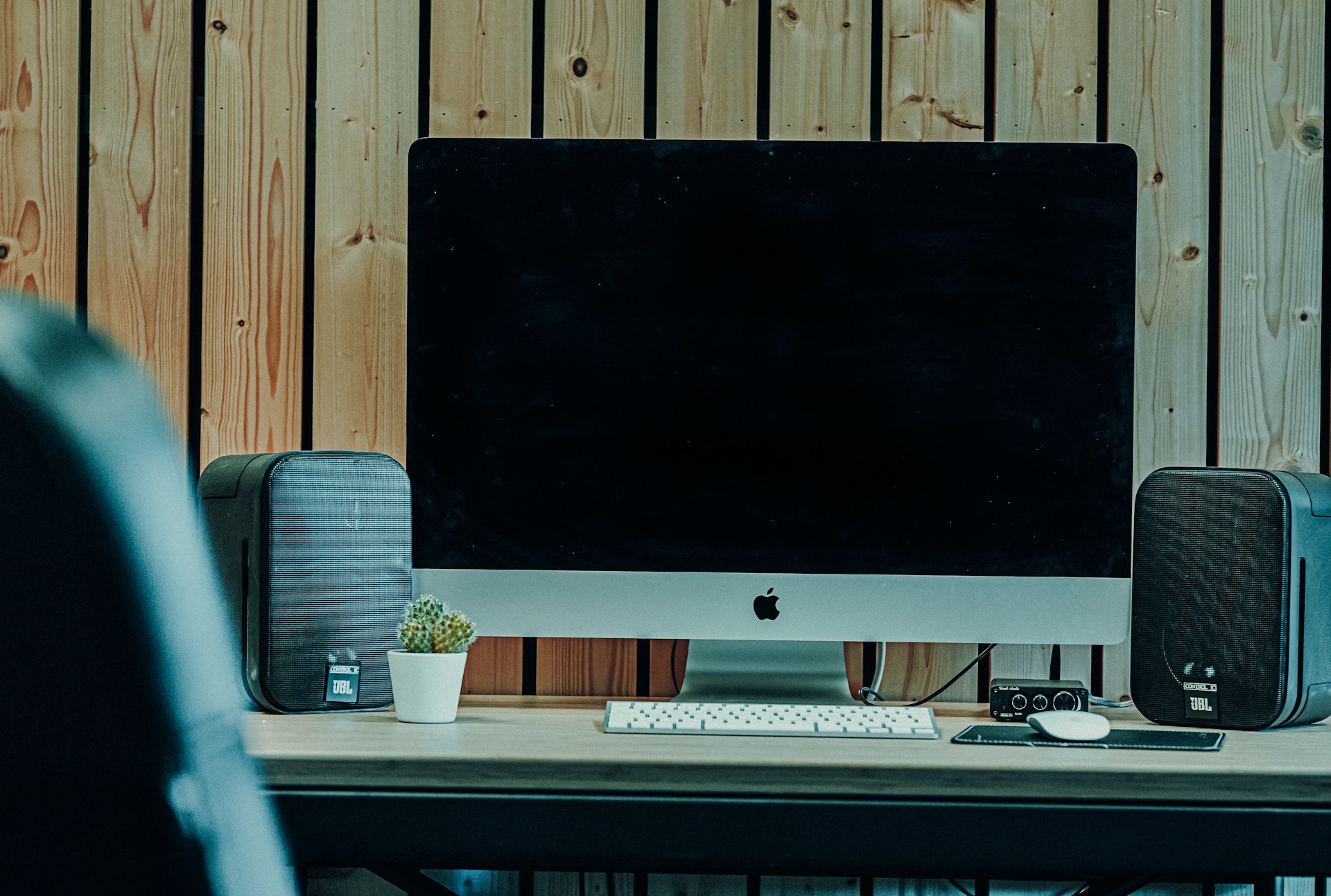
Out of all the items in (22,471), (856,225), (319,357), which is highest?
(856,225)

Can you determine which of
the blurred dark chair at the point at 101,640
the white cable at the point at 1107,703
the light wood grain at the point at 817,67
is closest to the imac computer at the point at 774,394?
the white cable at the point at 1107,703

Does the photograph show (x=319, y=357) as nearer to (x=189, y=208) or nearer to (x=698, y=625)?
(x=189, y=208)

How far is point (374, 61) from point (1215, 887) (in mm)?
1912

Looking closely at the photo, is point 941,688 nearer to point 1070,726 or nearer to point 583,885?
point 1070,726

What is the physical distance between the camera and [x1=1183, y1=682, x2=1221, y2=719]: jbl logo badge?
148 centimetres

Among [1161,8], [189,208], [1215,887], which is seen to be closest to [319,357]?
[189,208]

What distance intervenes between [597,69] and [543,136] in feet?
0.45

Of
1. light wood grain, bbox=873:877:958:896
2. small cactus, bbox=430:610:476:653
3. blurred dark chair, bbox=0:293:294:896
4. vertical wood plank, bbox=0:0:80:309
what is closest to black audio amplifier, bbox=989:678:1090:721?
light wood grain, bbox=873:877:958:896

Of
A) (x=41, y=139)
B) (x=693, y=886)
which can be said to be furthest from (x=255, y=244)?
(x=693, y=886)

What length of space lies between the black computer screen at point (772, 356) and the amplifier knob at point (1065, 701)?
6.3 inches

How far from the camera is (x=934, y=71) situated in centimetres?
186

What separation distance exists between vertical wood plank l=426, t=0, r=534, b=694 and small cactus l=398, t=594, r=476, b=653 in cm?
77

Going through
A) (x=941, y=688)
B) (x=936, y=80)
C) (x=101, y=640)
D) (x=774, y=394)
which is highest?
(x=936, y=80)

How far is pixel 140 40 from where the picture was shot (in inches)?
74.4
